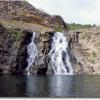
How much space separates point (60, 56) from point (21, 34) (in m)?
3.94

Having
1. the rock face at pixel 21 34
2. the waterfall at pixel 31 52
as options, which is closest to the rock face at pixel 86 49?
the rock face at pixel 21 34

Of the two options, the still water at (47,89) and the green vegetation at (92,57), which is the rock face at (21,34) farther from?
the still water at (47,89)

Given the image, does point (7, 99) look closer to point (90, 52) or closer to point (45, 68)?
point (45, 68)

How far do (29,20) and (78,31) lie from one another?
5.20 meters

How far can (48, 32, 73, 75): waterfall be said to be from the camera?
33.0 meters

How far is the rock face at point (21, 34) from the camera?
101ft

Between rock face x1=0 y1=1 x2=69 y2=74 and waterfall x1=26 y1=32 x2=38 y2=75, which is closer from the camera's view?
rock face x1=0 y1=1 x2=69 y2=74

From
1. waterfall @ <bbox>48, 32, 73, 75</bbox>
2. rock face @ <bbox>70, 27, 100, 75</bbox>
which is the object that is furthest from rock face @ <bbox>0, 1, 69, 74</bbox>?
rock face @ <bbox>70, 27, 100, 75</bbox>

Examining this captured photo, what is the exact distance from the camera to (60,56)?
33844 millimetres

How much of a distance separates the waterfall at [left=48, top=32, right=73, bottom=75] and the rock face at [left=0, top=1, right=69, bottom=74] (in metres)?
0.55

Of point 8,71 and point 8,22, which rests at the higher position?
point 8,22

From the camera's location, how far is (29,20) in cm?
3369

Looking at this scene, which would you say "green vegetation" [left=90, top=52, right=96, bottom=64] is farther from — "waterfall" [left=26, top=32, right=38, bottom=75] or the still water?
the still water

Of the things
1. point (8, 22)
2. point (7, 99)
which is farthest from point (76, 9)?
point (8, 22)
